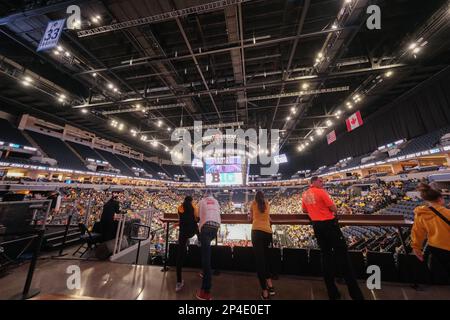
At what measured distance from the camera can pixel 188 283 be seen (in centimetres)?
257

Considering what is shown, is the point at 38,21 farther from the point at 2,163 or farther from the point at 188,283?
the point at 2,163

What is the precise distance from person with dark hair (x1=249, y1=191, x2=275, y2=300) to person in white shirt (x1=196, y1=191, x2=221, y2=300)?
59cm

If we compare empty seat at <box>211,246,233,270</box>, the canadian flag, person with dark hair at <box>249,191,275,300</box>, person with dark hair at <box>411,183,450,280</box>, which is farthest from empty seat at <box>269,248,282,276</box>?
the canadian flag

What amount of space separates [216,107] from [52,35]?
579cm

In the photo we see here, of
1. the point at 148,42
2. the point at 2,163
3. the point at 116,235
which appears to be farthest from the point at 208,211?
the point at 2,163

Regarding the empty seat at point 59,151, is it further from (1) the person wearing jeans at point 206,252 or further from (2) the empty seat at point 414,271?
(2) the empty seat at point 414,271

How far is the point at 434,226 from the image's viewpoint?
1.74 meters

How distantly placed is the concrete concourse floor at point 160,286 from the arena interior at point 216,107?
0.03m

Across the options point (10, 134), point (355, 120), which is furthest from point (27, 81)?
point (355, 120)

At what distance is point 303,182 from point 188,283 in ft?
86.4

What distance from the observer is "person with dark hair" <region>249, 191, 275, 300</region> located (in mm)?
2191

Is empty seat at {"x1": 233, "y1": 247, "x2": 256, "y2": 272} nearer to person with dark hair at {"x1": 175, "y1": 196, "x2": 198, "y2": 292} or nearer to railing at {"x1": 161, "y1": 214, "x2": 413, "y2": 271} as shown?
railing at {"x1": 161, "y1": 214, "x2": 413, "y2": 271}

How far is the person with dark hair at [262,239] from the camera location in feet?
7.19

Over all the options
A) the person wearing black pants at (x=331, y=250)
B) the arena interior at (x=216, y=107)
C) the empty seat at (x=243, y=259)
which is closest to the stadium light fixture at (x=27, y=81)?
the arena interior at (x=216, y=107)
